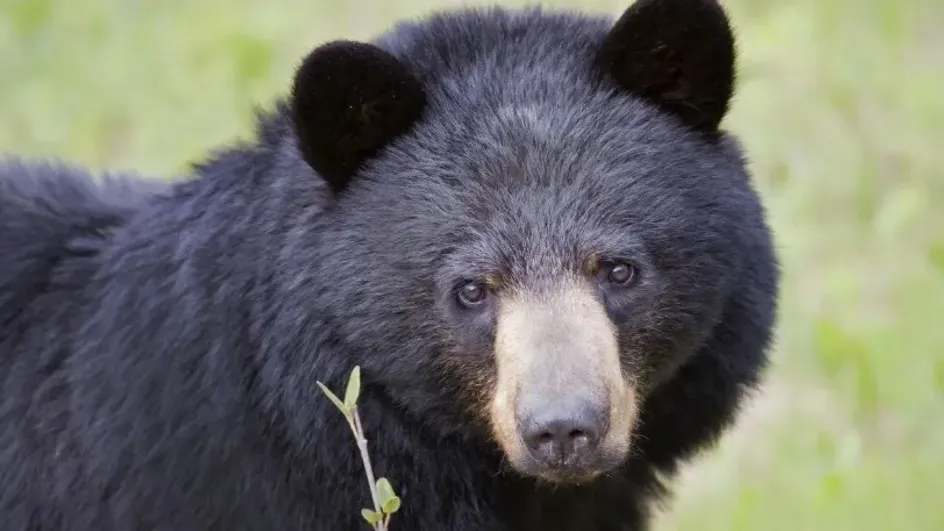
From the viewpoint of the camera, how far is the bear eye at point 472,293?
3.75m

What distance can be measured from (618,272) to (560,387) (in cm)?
47

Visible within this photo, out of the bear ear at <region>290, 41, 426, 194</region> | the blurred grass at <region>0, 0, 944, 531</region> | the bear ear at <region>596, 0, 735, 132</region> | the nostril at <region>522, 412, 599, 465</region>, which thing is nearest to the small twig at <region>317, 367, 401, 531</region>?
the nostril at <region>522, 412, 599, 465</region>

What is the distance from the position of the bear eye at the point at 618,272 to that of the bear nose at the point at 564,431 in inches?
16.8

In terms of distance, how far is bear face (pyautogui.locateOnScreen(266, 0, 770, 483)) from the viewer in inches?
146

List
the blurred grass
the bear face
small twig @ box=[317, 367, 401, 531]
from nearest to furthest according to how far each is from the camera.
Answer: small twig @ box=[317, 367, 401, 531]
the bear face
the blurred grass

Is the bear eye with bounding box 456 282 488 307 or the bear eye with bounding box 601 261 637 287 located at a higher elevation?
the bear eye with bounding box 456 282 488 307

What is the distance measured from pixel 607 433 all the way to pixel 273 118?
4.47 ft

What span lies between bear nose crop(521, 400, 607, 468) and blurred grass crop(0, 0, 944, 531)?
5.09 ft

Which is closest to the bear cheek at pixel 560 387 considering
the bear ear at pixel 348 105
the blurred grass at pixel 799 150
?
the bear ear at pixel 348 105

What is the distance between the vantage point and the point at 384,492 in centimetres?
333

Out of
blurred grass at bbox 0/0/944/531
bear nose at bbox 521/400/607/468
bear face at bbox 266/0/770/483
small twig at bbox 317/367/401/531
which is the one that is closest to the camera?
small twig at bbox 317/367/401/531

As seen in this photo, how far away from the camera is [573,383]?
11.2 feet

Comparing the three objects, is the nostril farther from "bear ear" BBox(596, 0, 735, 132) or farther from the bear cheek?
"bear ear" BBox(596, 0, 735, 132)

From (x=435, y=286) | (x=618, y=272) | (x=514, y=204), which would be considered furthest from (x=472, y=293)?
(x=618, y=272)
